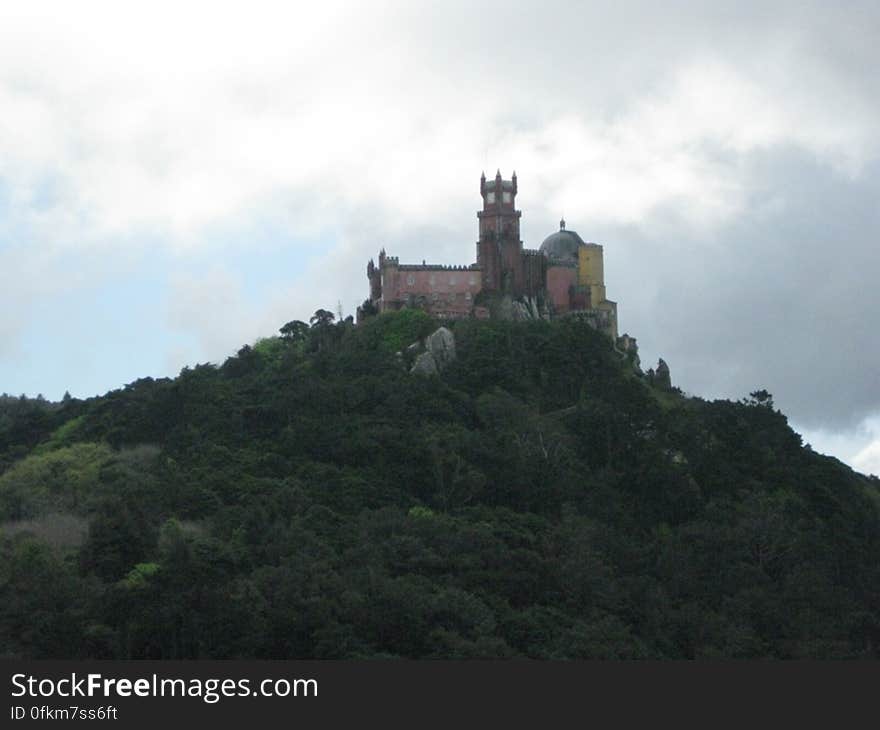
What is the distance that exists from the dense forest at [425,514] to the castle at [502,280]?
2.10 metres

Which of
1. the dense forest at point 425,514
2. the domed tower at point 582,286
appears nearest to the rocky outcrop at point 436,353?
the dense forest at point 425,514

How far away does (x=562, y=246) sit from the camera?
312 ft

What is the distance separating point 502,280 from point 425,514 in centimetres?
2178

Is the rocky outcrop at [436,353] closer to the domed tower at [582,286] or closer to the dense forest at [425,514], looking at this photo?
the dense forest at [425,514]

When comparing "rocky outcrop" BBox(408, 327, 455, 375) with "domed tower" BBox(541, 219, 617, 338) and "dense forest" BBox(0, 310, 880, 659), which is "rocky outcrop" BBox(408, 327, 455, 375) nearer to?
"dense forest" BBox(0, 310, 880, 659)

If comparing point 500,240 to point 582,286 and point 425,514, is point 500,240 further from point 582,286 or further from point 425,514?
point 425,514

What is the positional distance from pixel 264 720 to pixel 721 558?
1256 inches

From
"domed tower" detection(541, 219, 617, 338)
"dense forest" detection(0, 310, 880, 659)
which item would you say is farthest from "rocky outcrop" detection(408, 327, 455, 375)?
"domed tower" detection(541, 219, 617, 338)

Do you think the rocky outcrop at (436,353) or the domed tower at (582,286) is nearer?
the rocky outcrop at (436,353)

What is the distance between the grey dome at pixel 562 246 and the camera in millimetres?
94500

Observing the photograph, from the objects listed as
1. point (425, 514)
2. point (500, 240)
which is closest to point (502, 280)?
point (500, 240)

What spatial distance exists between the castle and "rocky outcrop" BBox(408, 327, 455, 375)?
3.17 meters

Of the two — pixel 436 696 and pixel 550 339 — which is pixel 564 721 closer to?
pixel 436 696

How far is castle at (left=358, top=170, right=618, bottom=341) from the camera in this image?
9119 centimetres
